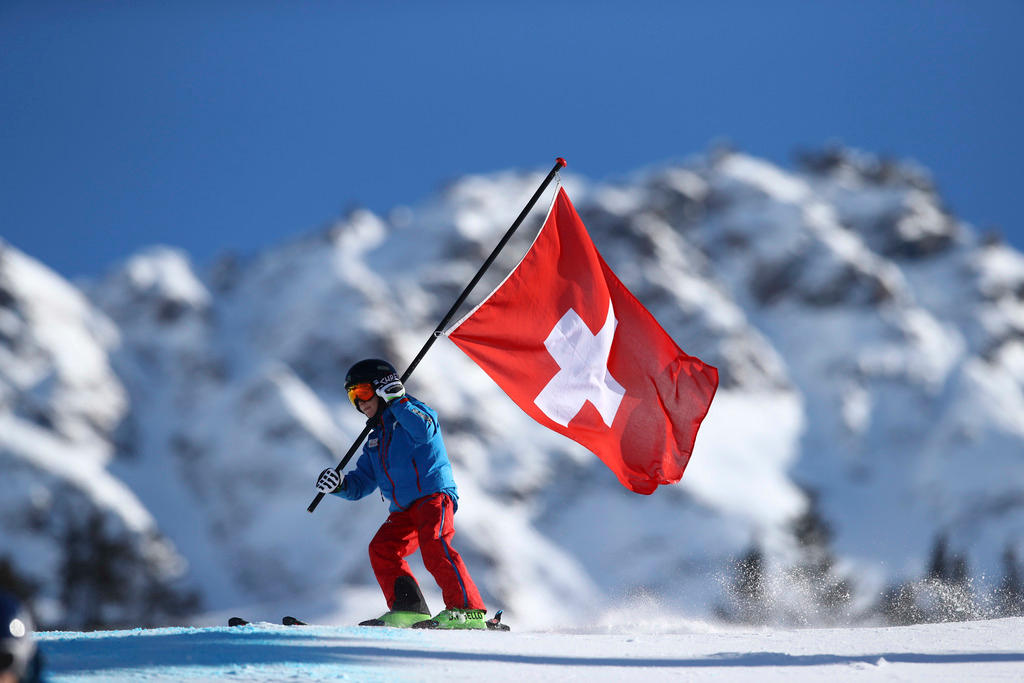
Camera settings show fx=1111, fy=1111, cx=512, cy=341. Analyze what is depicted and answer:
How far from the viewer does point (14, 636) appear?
8.73 ft

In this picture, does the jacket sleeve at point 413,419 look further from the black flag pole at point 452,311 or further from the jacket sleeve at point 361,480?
the jacket sleeve at point 361,480

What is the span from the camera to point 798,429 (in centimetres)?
15000

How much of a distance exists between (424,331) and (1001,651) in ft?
534

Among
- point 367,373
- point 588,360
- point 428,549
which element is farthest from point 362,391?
point 588,360

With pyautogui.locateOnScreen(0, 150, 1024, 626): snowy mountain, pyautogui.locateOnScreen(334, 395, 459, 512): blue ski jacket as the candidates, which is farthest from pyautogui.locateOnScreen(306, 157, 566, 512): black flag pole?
pyautogui.locateOnScreen(0, 150, 1024, 626): snowy mountain

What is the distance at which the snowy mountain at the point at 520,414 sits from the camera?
4577 inches

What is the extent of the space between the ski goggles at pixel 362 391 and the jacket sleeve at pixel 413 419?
0.77 feet

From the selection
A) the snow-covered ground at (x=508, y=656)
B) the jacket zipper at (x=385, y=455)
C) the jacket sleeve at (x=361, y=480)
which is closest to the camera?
the snow-covered ground at (x=508, y=656)

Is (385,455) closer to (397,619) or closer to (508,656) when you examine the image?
(397,619)

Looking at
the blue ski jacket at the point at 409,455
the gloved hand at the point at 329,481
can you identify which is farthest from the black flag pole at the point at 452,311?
the blue ski jacket at the point at 409,455

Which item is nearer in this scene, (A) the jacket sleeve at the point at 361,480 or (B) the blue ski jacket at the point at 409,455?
(B) the blue ski jacket at the point at 409,455

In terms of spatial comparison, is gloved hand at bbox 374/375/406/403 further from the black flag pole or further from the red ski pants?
the red ski pants

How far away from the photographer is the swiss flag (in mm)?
7344

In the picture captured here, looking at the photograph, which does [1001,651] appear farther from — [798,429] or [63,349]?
[63,349]
